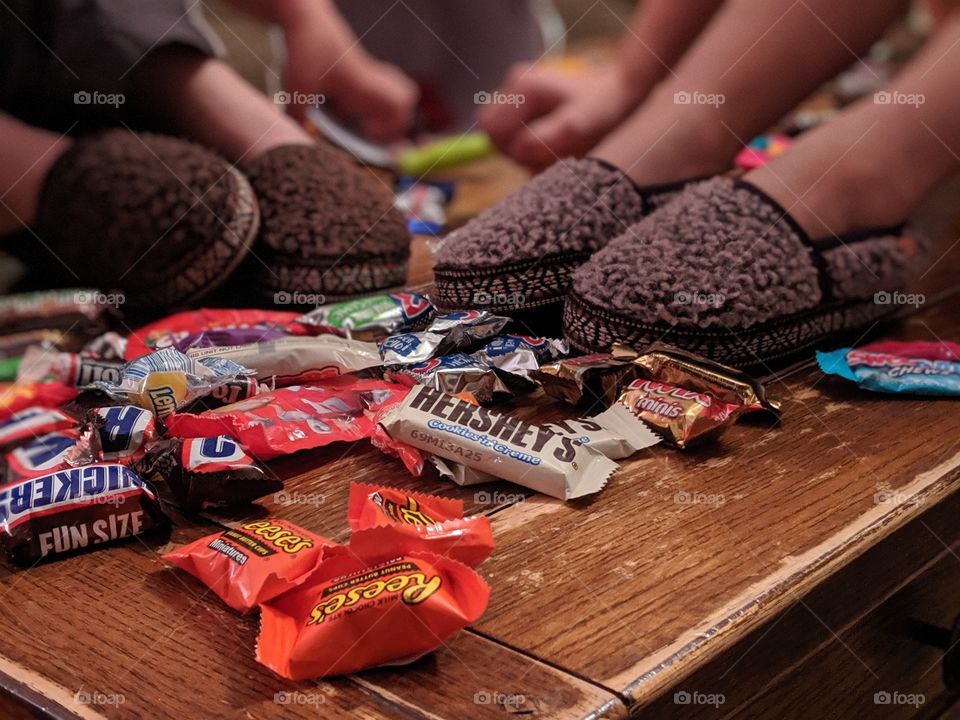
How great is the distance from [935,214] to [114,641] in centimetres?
116

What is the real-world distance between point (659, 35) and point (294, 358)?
0.64 meters

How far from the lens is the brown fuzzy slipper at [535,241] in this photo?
0.83 m

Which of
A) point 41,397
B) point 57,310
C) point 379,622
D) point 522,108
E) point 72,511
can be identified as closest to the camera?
point 379,622

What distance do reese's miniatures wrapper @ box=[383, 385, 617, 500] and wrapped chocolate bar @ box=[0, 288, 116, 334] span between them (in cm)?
45

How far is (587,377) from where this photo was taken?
74cm

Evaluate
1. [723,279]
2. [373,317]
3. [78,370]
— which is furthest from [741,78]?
[78,370]

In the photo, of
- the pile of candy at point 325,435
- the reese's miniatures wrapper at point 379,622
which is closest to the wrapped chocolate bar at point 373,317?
the pile of candy at point 325,435

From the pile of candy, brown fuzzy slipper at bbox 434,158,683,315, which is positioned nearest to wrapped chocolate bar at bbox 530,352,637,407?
the pile of candy

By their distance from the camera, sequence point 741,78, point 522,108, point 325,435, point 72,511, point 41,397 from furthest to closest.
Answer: point 522,108 < point 741,78 < point 41,397 < point 325,435 < point 72,511

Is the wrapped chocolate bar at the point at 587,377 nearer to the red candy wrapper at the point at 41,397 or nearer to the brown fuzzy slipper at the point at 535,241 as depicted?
the brown fuzzy slipper at the point at 535,241

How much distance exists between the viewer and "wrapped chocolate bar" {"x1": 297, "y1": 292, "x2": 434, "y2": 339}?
2.73 ft

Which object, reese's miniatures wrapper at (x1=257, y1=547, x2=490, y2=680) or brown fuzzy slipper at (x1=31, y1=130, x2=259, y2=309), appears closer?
reese's miniatures wrapper at (x1=257, y1=547, x2=490, y2=680)

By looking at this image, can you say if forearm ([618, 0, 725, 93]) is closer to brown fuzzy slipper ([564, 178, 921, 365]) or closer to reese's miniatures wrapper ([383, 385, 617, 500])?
brown fuzzy slipper ([564, 178, 921, 365])

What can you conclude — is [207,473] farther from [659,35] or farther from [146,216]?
[659,35]
